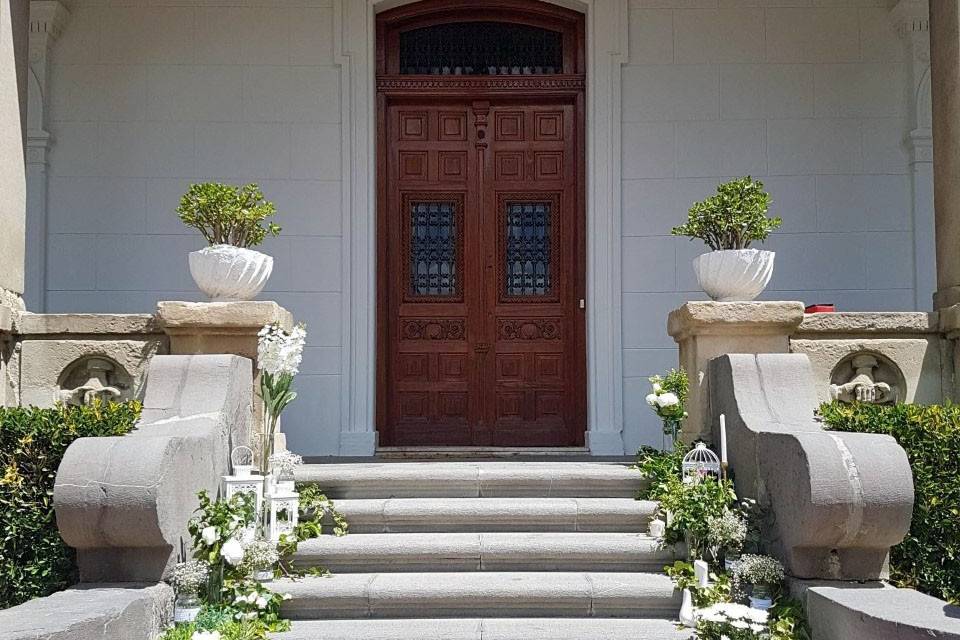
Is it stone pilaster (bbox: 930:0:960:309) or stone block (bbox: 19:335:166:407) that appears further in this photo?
Answer: stone pilaster (bbox: 930:0:960:309)

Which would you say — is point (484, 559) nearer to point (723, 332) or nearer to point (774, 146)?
point (723, 332)

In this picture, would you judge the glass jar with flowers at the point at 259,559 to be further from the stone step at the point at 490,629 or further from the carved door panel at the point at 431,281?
the carved door panel at the point at 431,281

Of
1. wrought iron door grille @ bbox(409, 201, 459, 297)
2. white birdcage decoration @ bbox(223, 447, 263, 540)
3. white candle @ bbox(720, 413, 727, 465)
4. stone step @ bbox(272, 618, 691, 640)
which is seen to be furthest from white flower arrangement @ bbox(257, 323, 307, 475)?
wrought iron door grille @ bbox(409, 201, 459, 297)

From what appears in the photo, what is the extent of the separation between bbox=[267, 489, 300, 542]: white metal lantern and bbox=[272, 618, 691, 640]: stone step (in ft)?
1.74

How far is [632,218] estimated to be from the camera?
796cm

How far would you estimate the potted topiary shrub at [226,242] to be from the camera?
5.71 metres

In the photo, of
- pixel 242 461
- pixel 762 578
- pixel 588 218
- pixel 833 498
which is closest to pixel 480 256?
pixel 588 218

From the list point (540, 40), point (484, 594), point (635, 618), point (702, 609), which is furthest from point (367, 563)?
point (540, 40)

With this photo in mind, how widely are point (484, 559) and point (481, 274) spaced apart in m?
3.35

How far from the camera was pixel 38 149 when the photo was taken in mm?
7906

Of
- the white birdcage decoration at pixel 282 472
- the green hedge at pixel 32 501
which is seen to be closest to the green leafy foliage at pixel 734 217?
the white birdcage decoration at pixel 282 472

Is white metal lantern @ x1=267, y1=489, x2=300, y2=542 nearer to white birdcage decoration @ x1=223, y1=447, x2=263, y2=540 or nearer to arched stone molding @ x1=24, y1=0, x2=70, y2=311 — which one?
white birdcage decoration @ x1=223, y1=447, x2=263, y2=540

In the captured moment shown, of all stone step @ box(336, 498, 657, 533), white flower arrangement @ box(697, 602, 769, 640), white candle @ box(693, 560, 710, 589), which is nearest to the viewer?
white flower arrangement @ box(697, 602, 769, 640)

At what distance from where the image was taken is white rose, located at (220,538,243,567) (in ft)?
15.0
